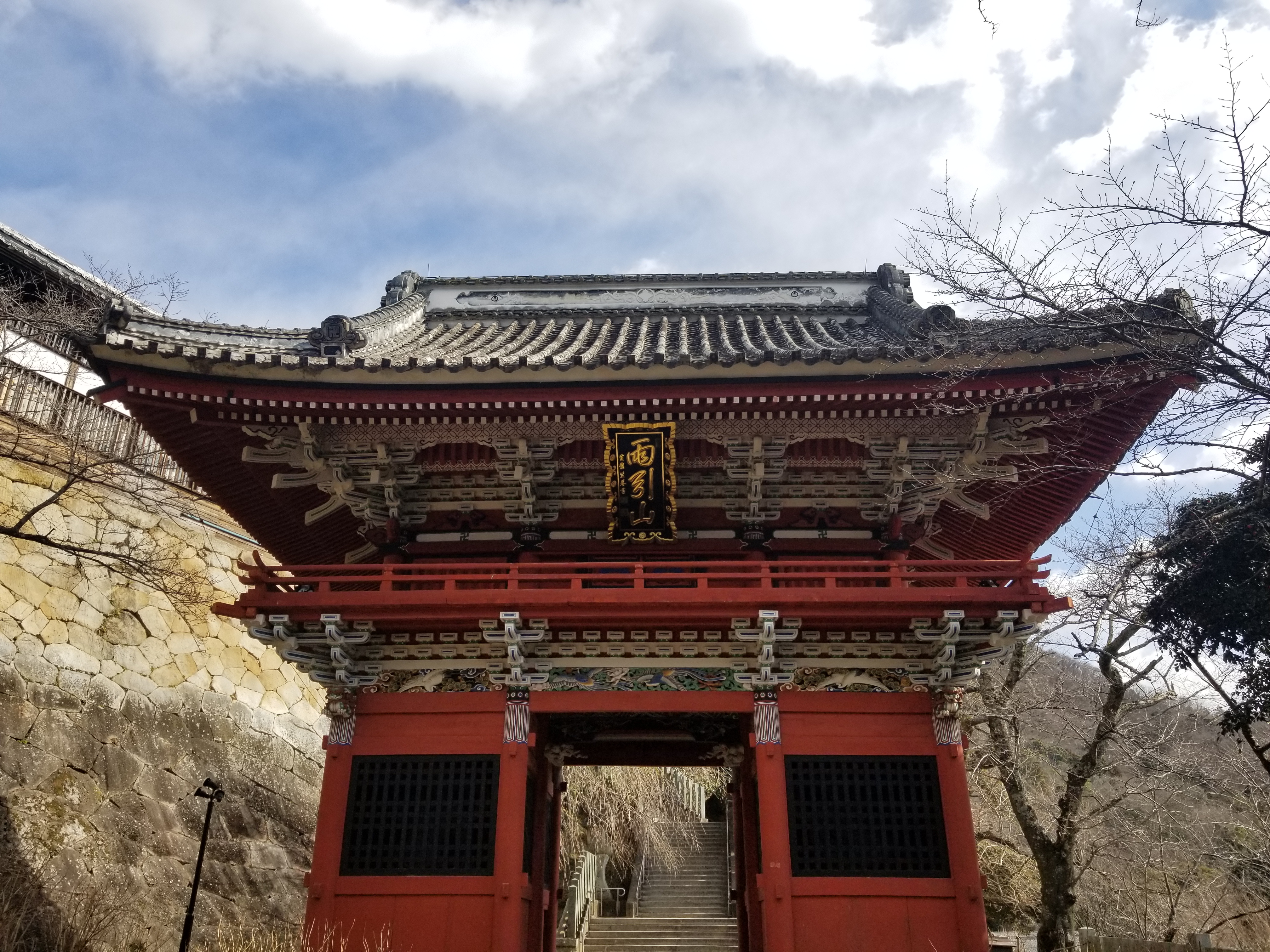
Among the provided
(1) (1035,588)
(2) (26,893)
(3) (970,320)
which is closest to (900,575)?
(1) (1035,588)

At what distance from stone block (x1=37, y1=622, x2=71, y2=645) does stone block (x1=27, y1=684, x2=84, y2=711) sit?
856mm

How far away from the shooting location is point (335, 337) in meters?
10.9

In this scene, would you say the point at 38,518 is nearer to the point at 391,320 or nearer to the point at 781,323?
the point at 391,320

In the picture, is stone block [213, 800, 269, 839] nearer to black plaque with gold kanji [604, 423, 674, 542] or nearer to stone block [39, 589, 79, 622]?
stone block [39, 589, 79, 622]

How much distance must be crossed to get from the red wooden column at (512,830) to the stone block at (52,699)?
402 inches

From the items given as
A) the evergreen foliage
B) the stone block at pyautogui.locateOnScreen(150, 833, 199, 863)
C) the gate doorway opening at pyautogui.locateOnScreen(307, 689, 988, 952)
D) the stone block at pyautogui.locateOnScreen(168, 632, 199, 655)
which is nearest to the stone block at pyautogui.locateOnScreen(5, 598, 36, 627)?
the stone block at pyautogui.locateOnScreen(168, 632, 199, 655)

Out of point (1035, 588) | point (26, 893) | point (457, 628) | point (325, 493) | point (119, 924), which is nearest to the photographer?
point (1035, 588)

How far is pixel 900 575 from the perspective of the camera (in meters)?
9.39

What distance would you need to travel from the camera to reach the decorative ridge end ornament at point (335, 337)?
35.3 feet

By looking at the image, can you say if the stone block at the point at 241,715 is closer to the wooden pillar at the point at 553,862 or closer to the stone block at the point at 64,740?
the stone block at the point at 64,740

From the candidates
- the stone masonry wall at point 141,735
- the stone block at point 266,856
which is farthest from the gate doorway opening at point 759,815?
the stone block at point 266,856

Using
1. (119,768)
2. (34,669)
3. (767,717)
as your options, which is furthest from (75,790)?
(767,717)

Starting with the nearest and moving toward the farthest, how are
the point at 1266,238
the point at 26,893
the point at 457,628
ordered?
the point at 1266,238 → the point at 457,628 → the point at 26,893

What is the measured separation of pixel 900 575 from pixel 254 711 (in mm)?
15851
